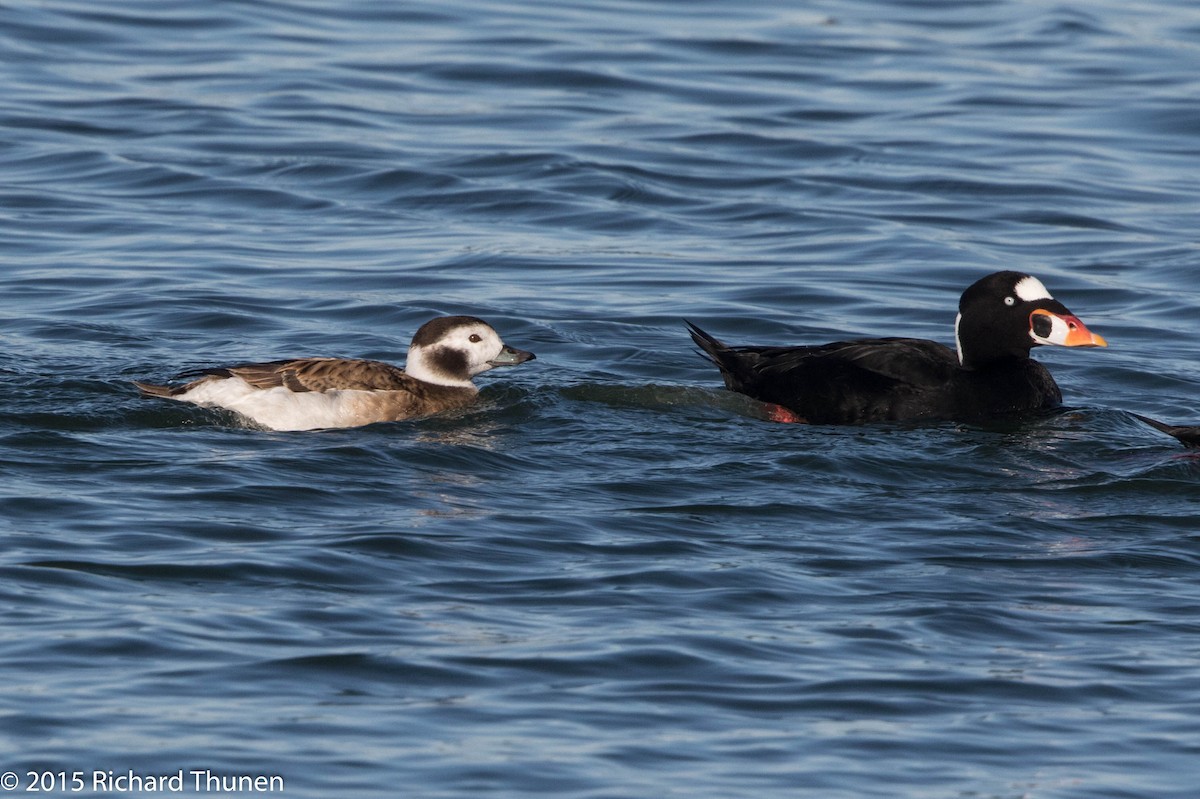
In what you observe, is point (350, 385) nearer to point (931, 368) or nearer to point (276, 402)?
point (276, 402)

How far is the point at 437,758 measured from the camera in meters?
6.23

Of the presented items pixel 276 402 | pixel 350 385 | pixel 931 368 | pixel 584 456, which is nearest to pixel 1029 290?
pixel 931 368

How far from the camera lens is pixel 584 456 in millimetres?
9750

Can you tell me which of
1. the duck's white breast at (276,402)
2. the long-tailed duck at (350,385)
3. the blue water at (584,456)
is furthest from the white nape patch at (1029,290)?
the duck's white breast at (276,402)

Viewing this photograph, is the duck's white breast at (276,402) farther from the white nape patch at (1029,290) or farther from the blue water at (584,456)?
the white nape patch at (1029,290)

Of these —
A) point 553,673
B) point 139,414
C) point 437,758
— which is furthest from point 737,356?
point 437,758

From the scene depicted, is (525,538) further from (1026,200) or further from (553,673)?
(1026,200)

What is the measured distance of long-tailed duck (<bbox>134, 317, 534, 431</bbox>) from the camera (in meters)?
10.1

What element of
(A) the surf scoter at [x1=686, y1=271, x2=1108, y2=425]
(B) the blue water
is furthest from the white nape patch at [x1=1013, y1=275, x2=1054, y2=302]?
(B) the blue water

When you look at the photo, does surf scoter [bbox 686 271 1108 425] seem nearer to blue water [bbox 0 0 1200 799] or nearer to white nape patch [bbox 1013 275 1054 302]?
white nape patch [bbox 1013 275 1054 302]

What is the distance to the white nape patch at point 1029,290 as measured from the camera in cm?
1110

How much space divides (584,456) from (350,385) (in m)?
1.36

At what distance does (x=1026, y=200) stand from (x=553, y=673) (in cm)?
1132

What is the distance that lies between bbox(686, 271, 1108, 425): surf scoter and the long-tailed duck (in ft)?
4.68
